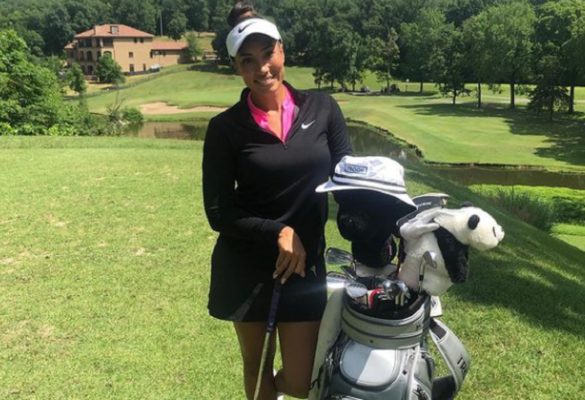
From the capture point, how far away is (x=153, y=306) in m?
4.78

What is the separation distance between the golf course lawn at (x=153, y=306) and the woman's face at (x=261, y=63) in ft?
7.51

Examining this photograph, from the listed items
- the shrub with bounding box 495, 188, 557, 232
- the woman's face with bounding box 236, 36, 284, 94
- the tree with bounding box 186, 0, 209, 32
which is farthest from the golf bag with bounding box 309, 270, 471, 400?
the tree with bounding box 186, 0, 209, 32

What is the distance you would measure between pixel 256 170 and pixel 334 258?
1.63ft

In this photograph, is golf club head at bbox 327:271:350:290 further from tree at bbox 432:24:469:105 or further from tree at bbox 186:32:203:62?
tree at bbox 186:32:203:62

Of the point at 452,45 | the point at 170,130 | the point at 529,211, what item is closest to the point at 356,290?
the point at 529,211

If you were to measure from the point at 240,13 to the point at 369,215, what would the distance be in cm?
107

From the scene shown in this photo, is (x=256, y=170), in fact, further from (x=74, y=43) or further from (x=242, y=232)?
(x=74, y=43)

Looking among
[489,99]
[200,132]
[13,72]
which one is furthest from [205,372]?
[489,99]

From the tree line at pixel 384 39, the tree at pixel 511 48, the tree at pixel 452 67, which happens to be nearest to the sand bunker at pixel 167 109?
the tree line at pixel 384 39

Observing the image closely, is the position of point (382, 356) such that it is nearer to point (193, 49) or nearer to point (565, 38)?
point (565, 38)

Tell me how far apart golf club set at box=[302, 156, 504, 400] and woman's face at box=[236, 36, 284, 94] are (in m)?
0.53

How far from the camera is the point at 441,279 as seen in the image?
1787 mm

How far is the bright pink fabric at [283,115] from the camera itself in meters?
2.17

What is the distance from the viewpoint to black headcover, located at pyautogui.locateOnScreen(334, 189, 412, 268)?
1868 mm
